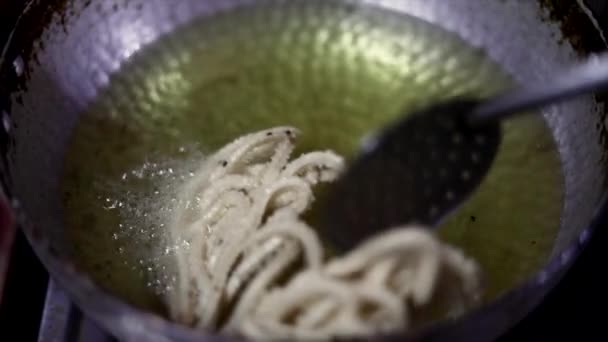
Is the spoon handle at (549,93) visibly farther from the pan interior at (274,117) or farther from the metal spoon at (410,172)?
the pan interior at (274,117)

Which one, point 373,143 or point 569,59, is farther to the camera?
point 569,59

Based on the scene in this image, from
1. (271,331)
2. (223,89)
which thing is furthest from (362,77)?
(271,331)

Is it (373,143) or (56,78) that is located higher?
(56,78)

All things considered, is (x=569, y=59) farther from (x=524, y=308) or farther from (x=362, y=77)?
(x=524, y=308)

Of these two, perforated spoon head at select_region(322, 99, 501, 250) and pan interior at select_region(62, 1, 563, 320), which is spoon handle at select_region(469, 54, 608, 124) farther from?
pan interior at select_region(62, 1, 563, 320)

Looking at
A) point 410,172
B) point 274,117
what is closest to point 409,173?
point 410,172

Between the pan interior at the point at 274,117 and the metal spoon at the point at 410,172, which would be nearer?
the metal spoon at the point at 410,172

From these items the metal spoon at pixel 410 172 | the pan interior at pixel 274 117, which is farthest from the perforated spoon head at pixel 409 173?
the pan interior at pixel 274 117
